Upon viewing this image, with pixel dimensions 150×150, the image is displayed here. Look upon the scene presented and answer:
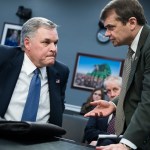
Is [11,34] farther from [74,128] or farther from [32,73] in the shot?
[32,73]

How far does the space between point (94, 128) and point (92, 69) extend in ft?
8.12

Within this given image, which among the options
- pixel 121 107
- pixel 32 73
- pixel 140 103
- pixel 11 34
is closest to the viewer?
pixel 140 103

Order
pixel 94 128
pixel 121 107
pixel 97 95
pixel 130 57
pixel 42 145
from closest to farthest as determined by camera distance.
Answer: pixel 42 145 < pixel 121 107 < pixel 130 57 < pixel 94 128 < pixel 97 95

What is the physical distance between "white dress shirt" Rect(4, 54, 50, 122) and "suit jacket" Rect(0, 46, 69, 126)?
0.03m

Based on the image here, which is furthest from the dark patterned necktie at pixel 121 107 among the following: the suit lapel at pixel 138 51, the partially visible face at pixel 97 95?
the partially visible face at pixel 97 95

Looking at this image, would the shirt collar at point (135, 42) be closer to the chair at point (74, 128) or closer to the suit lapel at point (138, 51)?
the suit lapel at point (138, 51)

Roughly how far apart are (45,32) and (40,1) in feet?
13.3

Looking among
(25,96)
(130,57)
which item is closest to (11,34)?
(25,96)

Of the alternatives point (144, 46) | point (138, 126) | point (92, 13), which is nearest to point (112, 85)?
point (144, 46)

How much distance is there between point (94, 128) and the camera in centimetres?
319

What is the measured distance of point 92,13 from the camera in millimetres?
5766

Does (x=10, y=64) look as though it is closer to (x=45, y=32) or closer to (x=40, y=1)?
(x=45, y=32)

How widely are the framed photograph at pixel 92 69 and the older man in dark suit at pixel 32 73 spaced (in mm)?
3244

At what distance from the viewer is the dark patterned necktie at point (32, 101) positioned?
6.54 feet
